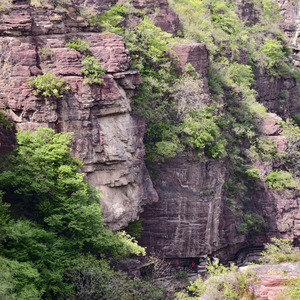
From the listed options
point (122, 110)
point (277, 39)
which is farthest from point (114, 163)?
point (277, 39)

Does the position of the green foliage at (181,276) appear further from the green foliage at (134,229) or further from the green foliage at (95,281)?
the green foliage at (95,281)

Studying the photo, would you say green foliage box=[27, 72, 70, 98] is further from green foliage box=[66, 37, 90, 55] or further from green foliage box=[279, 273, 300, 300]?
green foliage box=[279, 273, 300, 300]

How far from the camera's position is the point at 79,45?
28500 mm

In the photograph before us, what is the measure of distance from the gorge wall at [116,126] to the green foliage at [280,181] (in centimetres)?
551

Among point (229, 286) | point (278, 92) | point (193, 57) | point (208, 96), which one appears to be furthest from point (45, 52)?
point (278, 92)

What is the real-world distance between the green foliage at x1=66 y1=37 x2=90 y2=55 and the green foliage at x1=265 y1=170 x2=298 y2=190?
22.8 metres

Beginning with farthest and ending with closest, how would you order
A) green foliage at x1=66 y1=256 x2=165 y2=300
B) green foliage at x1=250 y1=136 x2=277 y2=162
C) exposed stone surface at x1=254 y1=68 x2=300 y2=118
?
exposed stone surface at x1=254 y1=68 x2=300 y2=118
green foliage at x1=250 y1=136 x2=277 y2=162
green foliage at x1=66 y1=256 x2=165 y2=300

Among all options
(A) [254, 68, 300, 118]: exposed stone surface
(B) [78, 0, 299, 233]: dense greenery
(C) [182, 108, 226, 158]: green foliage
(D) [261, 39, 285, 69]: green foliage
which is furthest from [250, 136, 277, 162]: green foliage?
(D) [261, 39, 285, 69]: green foliage

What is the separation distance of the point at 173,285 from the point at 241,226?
10.9 metres

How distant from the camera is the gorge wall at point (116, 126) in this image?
2691cm

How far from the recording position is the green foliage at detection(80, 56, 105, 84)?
27.8 m

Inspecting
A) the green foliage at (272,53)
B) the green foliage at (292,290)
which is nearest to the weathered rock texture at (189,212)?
the green foliage at (292,290)

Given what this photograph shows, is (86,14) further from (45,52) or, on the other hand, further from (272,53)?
(272,53)

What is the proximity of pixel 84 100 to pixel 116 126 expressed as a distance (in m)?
2.87
